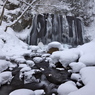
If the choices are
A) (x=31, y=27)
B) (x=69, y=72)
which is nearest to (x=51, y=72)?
(x=69, y=72)

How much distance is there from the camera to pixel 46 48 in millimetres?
8633

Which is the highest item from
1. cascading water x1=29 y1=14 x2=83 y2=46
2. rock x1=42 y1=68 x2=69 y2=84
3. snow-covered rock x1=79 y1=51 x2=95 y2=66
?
cascading water x1=29 y1=14 x2=83 y2=46

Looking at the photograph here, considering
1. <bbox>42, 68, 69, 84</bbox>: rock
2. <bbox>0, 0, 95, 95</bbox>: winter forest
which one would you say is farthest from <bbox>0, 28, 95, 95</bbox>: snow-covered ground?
<bbox>42, 68, 69, 84</bbox>: rock

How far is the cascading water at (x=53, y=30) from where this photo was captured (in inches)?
426

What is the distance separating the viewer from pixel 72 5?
13.7 meters

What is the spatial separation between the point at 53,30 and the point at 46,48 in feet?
9.79

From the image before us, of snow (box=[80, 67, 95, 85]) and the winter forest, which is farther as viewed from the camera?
the winter forest

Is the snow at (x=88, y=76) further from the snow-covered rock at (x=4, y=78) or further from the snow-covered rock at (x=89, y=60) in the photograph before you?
the snow-covered rock at (x=4, y=78)

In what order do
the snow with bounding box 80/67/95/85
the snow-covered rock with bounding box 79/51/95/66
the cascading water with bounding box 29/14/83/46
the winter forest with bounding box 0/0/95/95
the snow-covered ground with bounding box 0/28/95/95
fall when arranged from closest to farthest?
the snow-covered ground with bounding box 0/28/95/95, the snow with bounding box 80/67/95/85, the winter forest with bounding box 0/0/95/95, the snow-covered rock with bounding box 79/51/95/66, the cascading water with bounding box 29/14/83/46

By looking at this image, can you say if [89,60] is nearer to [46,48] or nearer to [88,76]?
[88,76]

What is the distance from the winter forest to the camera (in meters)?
2.98

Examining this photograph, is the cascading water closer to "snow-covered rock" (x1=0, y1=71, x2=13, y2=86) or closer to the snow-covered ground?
the snow-covered ground

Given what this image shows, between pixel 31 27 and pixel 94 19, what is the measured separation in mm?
7986

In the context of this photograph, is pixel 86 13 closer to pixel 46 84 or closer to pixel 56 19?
pixel 56 19
